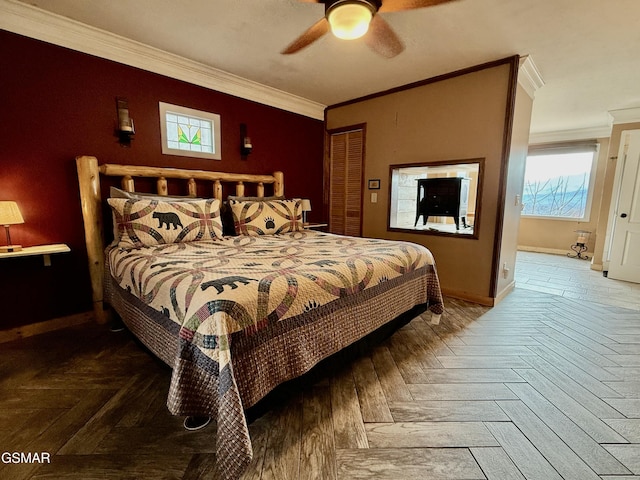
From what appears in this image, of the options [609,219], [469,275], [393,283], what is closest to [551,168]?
[609,219]

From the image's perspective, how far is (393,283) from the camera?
79.2 inches

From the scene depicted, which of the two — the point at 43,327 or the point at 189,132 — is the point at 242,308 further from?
the point at 189,132

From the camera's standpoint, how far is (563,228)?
5887 millimetres

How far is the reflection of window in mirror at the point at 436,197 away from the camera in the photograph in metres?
3.24

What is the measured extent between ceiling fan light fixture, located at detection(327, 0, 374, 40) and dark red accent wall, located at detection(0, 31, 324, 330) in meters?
1.95

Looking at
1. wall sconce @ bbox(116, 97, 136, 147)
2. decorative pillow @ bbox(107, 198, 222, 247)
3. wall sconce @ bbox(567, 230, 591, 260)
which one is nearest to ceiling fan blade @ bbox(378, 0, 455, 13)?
decorative pillow @ bbox(107, 198, 222, 247)

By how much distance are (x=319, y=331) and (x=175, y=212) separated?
159 centimetres

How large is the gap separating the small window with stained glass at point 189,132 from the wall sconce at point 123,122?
329 mm

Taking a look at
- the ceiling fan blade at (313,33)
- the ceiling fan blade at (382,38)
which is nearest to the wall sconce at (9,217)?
the ceiling fan blade at (313,33)

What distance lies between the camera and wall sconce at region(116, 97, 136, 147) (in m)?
2.49

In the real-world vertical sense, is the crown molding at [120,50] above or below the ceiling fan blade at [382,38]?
above

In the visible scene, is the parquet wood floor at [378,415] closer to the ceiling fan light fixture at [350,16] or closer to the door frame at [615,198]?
the ceiling fan light fixture at [350,16]

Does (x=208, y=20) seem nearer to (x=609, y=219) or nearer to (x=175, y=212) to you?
(x=175, y=212)

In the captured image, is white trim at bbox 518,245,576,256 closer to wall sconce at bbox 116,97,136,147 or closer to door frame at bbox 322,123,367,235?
door frame at bbox 322,123,367,235
